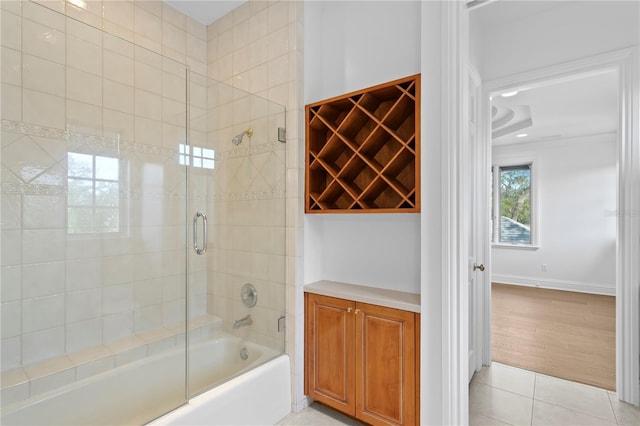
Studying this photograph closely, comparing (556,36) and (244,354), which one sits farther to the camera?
(556,36)

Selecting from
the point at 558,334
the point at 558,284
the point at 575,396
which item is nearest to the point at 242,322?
the point at 575,396

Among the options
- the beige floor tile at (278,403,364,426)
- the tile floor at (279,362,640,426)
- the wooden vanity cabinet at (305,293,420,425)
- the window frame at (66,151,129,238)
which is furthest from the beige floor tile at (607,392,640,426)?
the window frame at (66,151,129,238)

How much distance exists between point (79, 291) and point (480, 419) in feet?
8.19

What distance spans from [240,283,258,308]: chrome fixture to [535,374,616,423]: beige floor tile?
2.04m

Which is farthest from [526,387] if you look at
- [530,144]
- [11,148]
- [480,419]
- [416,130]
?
[530,144]

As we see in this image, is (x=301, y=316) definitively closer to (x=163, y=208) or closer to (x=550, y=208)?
(x=163, y=208)

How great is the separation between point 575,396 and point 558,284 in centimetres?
387

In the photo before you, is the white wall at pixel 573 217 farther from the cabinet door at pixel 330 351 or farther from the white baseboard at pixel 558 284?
the cabinet door at pixel 330 351

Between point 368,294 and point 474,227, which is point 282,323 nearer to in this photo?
point 368,294

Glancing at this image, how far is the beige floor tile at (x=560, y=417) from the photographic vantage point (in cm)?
191

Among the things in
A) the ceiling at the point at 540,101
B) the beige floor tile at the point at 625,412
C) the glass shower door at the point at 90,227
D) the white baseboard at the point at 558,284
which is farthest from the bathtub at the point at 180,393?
the white baseboard at the point at 558,284

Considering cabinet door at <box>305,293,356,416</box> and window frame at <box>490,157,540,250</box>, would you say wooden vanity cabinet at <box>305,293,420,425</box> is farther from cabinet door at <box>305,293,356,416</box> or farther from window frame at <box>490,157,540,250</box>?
window frame at <box>490,157,540,250</box>

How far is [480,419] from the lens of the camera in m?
1.96

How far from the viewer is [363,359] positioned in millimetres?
1819
